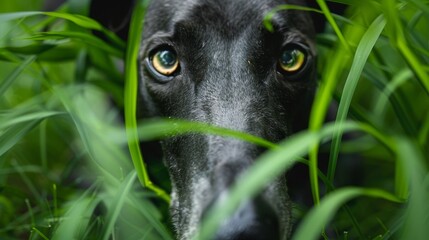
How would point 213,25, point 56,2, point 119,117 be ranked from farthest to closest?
point 56,2 < point 119,117 < point 213,25

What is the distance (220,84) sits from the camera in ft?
6.98

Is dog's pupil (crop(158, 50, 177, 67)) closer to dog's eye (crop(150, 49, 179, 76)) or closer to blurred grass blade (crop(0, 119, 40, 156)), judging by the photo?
dog's eye (crop(150, 49, 179, 76))

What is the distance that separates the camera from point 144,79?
251 centimetres

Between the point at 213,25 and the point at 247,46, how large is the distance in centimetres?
16

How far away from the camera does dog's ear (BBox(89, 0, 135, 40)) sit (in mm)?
2904

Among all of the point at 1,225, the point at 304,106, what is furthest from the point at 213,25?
the point at 1,225

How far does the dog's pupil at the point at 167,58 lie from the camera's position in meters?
2.38

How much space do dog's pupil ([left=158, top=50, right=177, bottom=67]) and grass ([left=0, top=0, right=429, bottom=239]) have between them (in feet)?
0.80

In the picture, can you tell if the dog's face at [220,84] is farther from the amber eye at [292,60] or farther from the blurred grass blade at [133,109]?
the blurred grass blade at [133,109]

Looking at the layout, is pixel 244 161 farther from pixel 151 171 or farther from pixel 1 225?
pixel 1 225

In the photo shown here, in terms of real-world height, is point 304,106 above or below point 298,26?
below

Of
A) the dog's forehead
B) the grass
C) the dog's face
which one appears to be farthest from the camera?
the dog's forehead

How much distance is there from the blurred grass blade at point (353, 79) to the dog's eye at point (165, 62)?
77 cm

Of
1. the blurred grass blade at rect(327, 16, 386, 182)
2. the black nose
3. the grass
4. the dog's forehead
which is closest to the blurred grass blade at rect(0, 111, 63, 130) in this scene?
the grass
